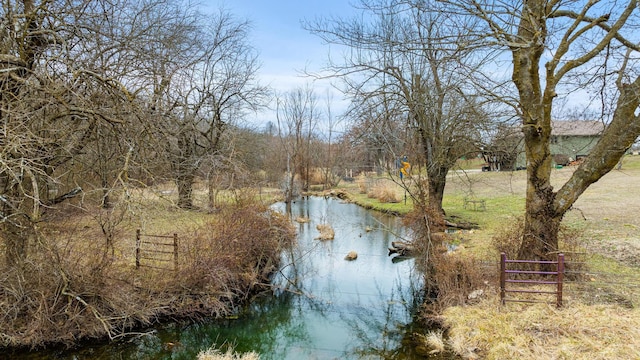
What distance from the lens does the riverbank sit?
22.6ft

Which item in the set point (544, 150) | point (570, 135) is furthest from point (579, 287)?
point (570, 135)

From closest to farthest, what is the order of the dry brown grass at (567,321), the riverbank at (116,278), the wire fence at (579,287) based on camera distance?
the dry brown grass at (567,321) < the riverbank at (116,278) < the wire fence at (579,287)

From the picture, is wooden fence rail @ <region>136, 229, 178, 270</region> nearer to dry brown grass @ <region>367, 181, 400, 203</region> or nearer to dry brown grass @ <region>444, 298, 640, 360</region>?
dry brown grass @ <region>444, 298, 640, 360</region>

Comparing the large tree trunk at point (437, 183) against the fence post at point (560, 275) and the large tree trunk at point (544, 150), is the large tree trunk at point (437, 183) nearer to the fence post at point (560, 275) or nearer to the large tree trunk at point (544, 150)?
the large tree trunk at point (544, 150)

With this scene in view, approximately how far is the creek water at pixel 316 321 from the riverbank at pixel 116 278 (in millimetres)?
338

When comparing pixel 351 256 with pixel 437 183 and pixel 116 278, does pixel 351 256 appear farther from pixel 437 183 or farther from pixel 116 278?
pixel 116 278

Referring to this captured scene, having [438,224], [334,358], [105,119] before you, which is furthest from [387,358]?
[105,119]

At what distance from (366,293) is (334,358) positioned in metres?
3.32

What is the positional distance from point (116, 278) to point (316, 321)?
4139 millimetres

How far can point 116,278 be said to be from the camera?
7930 mm

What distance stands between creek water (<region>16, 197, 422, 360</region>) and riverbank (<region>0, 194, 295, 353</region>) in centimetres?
34

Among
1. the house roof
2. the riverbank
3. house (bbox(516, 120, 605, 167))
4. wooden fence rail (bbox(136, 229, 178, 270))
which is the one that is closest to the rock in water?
the riverbank

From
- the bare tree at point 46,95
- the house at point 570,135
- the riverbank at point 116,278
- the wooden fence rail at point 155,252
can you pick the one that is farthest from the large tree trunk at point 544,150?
the wooden fence rail at point 155,252

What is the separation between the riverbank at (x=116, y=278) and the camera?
689 cm
